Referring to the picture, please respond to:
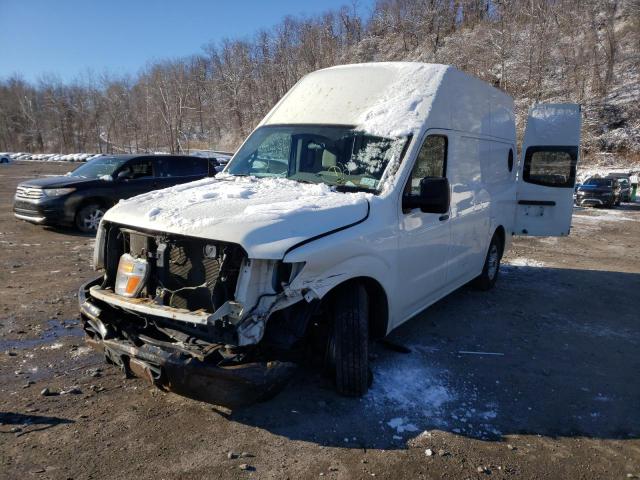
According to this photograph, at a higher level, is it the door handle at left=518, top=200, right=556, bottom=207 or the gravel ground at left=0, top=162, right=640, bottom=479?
the door handle at left=518, top=200, right=556, bottom=207

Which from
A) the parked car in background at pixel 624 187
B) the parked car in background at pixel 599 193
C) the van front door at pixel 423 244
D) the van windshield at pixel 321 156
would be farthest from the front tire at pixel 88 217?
the parked car in background at pixel 624 187

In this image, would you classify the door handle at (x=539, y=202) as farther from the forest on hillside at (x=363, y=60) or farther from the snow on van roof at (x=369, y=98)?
the forest on hillside at (x=363, y=60)

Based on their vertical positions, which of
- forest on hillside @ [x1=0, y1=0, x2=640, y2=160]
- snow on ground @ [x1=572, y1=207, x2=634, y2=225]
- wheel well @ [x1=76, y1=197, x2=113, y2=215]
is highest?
forest on hillside @ [x1=0, y1=0, x2=640, y2=160]

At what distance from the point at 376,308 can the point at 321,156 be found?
147cm

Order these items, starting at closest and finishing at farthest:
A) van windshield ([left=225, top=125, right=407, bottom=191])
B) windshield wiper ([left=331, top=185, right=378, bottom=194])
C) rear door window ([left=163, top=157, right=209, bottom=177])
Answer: windshield wiper ([left=331, top=185, right=378, bottom=194])
van windshield ([left=225, top=125, right=407, bottom=191])
rear door window ([left=163, top=157, right=209, bottom=177])

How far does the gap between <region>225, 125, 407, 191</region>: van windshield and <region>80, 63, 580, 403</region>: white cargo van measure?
0.5 inches

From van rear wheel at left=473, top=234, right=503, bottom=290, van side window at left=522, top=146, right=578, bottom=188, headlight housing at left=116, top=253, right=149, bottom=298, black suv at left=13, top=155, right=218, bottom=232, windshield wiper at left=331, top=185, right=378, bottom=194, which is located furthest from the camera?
black suv at left=13, top=155, right=218, bottom=232

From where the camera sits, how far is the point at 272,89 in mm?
57438

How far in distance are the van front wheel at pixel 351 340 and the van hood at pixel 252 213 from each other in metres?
0.59

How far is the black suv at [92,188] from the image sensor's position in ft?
33.7

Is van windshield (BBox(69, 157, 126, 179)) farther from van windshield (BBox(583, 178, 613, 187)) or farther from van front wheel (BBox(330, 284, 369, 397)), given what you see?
van windshield (BBox(583, 178, 613, 187))

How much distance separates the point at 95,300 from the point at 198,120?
64305 mm

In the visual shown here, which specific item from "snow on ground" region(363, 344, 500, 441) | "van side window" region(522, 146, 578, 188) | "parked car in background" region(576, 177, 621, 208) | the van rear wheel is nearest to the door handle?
"van side window" region(522, 146, 578, 188)

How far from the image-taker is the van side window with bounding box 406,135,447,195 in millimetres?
4105
